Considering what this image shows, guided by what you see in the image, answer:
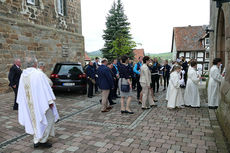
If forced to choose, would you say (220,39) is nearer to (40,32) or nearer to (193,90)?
(193,90)

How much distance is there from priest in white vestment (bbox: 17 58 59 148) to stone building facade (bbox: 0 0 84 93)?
21.6ft

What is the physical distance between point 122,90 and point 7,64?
22.4 feet

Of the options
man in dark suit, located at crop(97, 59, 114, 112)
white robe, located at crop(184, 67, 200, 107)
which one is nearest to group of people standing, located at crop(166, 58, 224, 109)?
white robe, located at crop(184, 67, 200, 107)

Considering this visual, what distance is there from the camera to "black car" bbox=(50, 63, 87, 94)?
8.46 metres

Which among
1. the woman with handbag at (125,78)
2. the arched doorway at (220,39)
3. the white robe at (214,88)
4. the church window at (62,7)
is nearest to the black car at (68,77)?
the woman with handbag at (125,78)

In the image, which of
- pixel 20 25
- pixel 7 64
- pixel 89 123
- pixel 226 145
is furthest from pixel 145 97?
pixel 20 25

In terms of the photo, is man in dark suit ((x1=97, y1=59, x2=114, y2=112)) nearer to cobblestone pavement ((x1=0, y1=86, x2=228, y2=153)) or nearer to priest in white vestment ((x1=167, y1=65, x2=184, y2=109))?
cobblestone pavement ((x1=0, y1=86, x2=228, y2=153))

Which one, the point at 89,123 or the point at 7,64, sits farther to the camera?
the point at 7,64

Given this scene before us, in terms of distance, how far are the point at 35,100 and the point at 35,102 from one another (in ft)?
0.13

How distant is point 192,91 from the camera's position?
674cm

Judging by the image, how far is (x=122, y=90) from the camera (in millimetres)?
5840

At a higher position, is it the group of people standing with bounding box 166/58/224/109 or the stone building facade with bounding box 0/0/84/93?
the stone building facade with bounding box 0/0/84/93

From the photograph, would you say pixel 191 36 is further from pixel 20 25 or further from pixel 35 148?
pixel 35 148

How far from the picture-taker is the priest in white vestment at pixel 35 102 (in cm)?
344
